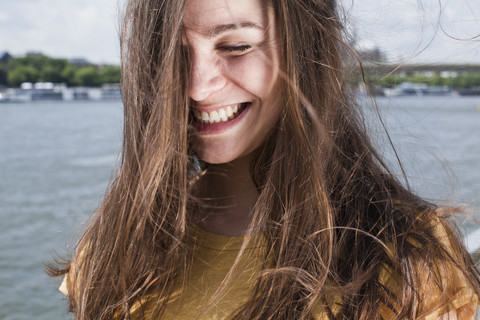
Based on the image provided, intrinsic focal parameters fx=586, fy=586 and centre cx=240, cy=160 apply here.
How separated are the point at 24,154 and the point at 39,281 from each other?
16.7 meters

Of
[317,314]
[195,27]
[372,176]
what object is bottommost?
[317,314]

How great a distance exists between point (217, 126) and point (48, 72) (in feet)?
193

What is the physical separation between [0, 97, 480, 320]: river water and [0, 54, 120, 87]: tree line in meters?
17.0

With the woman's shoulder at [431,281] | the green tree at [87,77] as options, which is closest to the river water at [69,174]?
the woman's shoulder at [431,281]

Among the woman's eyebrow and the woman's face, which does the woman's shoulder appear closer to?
the woman's face

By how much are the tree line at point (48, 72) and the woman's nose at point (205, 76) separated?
55.9m

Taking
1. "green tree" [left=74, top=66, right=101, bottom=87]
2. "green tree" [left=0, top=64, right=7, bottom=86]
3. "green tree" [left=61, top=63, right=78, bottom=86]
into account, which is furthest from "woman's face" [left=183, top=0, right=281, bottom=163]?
"green tree" [left=0, top=64, right=7, bottom=86]

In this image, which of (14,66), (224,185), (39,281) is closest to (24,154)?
(39,281)

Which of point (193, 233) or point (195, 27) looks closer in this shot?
point (195, 27)

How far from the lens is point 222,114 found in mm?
1248

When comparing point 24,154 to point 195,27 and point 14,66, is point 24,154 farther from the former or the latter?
point 14,66

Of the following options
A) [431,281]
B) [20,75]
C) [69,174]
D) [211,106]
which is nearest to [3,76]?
[20,75]

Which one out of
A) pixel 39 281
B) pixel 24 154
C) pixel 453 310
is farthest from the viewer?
pixel 24 154

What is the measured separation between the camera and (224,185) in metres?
1.47
